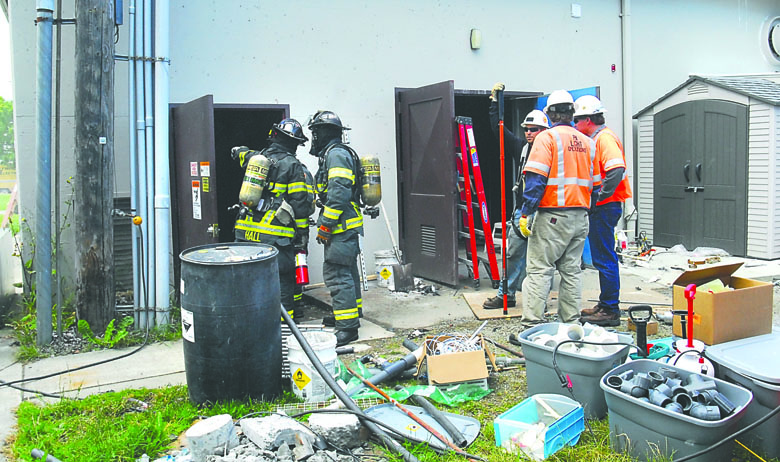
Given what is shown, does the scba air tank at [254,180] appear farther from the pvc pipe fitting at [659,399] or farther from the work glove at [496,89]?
the pvc pipe fitting at [659,399]

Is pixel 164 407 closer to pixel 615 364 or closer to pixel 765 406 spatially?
pixel 615 364

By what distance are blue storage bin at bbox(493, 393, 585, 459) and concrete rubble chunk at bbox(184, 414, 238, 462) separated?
4.74ft

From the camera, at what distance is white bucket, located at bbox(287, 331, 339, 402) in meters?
4.13

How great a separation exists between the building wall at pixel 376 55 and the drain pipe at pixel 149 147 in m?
0.98

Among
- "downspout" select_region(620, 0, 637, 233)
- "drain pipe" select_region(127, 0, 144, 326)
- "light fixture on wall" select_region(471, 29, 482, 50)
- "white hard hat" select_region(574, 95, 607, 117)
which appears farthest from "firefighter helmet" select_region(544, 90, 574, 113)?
"downspout" select_region(620, 0, 637, 233)

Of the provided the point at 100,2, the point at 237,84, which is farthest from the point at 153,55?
the point at 237,84

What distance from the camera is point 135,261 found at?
5922 mm

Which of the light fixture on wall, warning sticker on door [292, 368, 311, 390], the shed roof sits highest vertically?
the light fixture on wall

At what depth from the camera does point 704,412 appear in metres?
3.04

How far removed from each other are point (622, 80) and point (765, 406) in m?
7.79

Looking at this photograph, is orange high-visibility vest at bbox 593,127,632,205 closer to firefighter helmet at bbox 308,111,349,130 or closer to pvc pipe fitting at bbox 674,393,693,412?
firefighter helmet at bbox 308,111,349,130

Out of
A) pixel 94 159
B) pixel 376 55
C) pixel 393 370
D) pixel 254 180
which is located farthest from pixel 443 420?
pixel 376 55

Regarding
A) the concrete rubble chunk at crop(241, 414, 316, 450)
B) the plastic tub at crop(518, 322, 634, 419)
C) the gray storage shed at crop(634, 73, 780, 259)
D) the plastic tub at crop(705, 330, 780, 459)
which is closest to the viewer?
the plastic tub at crop(705, 330, 780, 459)

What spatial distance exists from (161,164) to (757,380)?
16.2 ft
